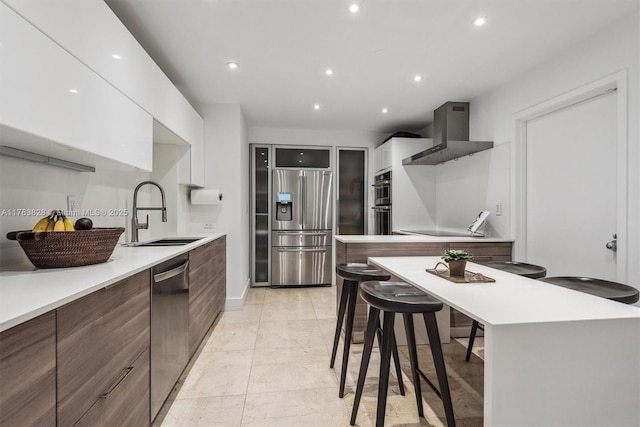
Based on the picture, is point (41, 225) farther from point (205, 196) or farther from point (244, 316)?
point (244, 316)

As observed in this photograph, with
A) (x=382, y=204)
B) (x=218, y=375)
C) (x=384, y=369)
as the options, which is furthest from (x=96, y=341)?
(x=382, y=204)

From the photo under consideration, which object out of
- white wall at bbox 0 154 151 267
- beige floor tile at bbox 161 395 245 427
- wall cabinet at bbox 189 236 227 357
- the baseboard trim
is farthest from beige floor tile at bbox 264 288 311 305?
white wall at bbox 0 154 151 267

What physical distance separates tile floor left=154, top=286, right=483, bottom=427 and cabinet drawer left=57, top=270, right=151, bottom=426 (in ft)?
2.30

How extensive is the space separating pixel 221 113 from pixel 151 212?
1393mm

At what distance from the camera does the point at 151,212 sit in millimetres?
3006

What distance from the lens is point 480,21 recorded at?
2012mm

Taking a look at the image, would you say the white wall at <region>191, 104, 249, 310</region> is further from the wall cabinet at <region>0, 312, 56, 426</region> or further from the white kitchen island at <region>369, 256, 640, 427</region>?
the white kitchen island at <region>369, 256, 640, 427</region>

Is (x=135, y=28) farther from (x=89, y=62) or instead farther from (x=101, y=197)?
(x=101, y=197)

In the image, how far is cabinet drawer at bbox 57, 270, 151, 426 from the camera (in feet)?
3.00

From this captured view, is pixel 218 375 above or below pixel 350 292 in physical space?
below

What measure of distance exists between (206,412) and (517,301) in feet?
5.72

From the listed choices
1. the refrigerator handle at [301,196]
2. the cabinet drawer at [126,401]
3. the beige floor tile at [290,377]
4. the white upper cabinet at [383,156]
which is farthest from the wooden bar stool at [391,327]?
the refrigerator handle at [301,196]

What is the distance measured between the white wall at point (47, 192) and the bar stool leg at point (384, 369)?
1.82 m

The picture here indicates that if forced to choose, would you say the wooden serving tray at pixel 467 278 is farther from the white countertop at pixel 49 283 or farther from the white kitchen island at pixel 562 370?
the white countertop at pixel 49 283
